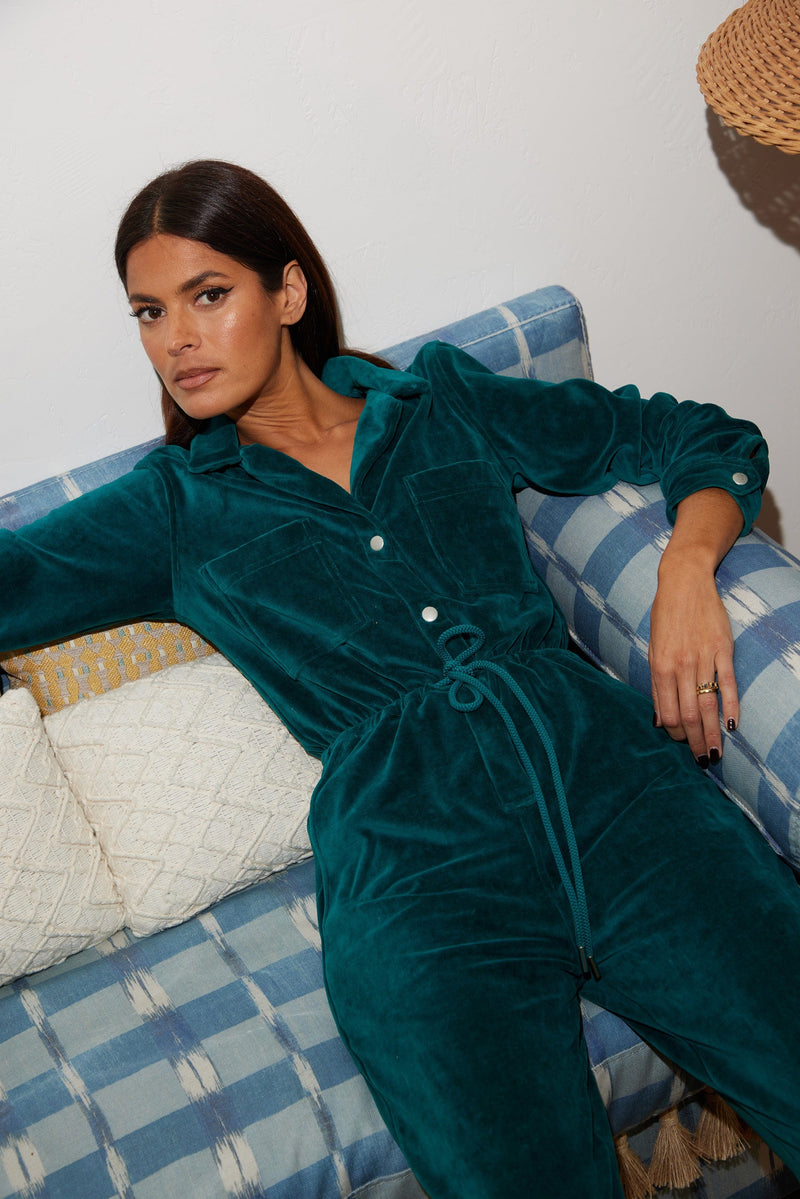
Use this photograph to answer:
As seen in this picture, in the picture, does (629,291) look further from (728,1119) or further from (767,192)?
(728,1119)

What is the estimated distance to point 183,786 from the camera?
62.2 inches

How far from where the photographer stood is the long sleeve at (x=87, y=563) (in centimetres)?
149

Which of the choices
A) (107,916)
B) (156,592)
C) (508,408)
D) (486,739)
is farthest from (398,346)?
(107,916)

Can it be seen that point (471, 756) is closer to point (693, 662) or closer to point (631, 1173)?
point (693, 662)

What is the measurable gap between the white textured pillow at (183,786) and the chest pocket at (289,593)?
172 millimetres

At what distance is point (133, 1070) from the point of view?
4.52 ft

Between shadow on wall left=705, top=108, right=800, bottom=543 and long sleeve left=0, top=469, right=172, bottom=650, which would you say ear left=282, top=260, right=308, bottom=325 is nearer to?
long sleeve left=0, top=469, right=172, bottom=650

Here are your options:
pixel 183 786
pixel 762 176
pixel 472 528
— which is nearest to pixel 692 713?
pixel 472 528

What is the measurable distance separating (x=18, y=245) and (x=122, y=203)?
0.17 metres

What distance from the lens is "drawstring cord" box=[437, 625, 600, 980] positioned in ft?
4.37

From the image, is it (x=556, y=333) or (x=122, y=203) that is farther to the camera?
(x=556, y=333)

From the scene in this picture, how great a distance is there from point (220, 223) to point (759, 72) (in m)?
0.82

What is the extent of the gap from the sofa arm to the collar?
32cm

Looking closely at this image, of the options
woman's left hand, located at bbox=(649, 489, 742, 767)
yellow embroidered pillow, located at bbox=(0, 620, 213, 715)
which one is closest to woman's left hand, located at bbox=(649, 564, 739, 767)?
woman's left hand, located at bbox=(649, 489, 742, 767)
